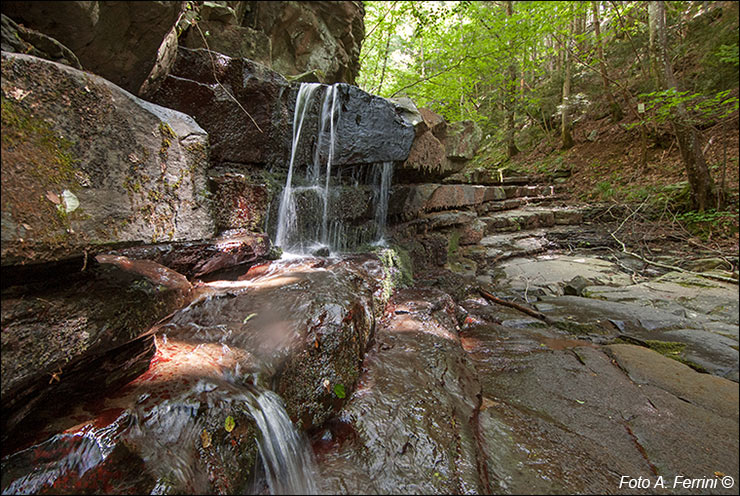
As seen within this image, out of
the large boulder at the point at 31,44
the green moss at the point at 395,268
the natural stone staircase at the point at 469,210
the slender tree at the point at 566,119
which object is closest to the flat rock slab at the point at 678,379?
the green moss at the point at 395,268

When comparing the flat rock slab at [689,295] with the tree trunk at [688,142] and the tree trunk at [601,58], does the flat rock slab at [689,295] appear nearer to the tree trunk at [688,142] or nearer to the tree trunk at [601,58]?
the tree trunk at [688,142]

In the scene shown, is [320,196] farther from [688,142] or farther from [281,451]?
[688,142]

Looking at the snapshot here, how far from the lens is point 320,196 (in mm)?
3723

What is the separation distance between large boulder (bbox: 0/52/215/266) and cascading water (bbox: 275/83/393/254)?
1.96 meters

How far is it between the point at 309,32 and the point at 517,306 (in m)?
6.78

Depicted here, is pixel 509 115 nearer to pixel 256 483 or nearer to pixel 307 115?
pixel 307 115

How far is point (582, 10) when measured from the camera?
4.32m

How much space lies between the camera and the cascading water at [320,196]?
137 inches

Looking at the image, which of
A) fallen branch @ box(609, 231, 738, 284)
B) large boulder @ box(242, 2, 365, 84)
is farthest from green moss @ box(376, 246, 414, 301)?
large boulder @ box(242, 2, 365, 84)

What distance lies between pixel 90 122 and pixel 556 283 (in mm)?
4560

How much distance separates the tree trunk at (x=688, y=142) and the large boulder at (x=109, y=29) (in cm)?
315

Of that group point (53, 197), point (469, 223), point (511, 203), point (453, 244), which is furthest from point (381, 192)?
point (511, 203)

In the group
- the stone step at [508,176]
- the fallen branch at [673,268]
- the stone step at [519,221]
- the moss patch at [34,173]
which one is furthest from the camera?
the stone step at [508,176]

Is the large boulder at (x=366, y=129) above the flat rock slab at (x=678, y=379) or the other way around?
above
